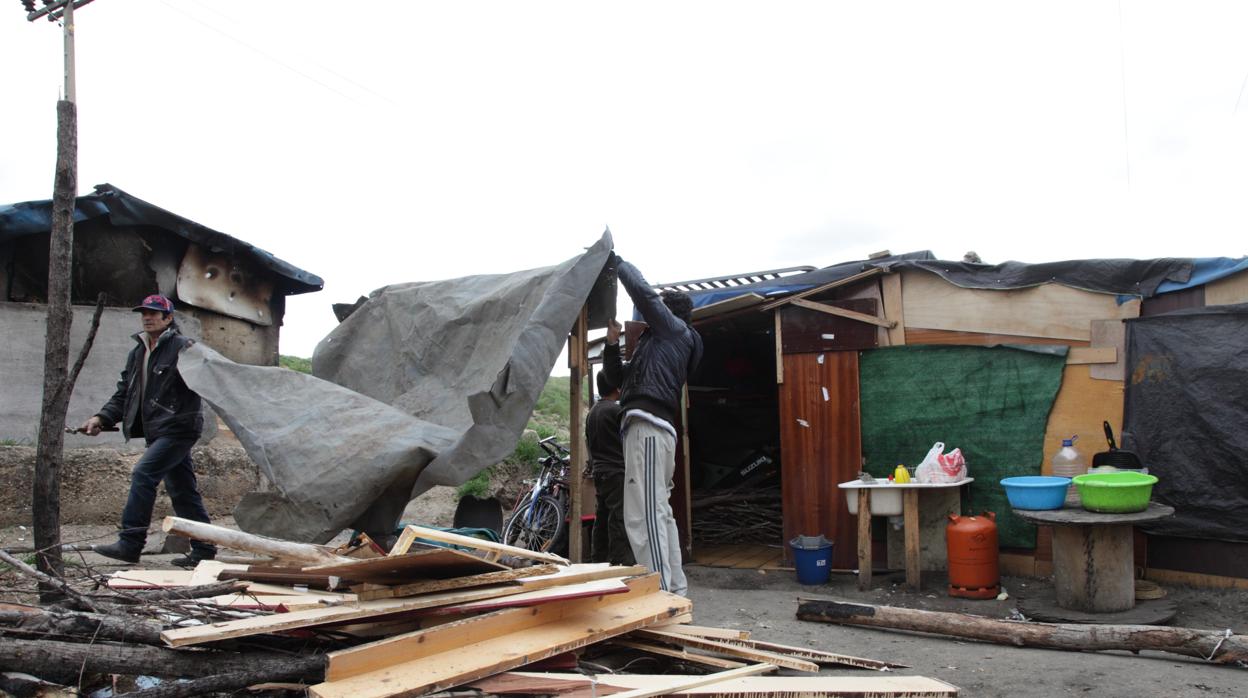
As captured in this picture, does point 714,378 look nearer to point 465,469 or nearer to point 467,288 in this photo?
point 467,288

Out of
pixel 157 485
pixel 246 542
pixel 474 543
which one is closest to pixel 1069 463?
pixel 474 543

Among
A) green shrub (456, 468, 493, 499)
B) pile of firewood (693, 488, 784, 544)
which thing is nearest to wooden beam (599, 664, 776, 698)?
pile of firewood (693, 488, 784, 544)

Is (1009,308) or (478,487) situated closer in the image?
(1009,308)

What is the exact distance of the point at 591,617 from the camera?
361 centimetres

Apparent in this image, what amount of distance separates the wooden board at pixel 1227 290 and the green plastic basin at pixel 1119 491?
1.61 meters

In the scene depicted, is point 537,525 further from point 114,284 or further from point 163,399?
point 114,284

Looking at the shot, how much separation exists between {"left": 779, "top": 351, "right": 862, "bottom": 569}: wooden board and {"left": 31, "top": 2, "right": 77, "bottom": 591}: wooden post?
18.5 feet

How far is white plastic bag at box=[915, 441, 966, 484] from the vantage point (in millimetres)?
6652

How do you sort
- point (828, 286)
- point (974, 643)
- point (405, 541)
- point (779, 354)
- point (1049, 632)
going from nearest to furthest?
point (405, 541), point (1049, 632), point (974, 643), point (828, 286), point (779, 354)

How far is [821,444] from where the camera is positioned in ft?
24.8

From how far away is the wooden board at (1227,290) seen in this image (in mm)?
5887

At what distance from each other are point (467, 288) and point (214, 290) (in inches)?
220

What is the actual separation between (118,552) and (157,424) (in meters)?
0.81

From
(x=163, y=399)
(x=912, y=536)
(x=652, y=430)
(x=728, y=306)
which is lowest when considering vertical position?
(x=912, y=536)
